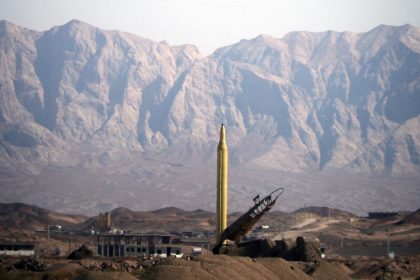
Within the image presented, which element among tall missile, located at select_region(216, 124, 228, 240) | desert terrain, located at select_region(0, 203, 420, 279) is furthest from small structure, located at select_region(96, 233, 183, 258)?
tall missile, located at select_region(216, 124, 228, 240)

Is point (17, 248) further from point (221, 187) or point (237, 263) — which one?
point (237, 263)

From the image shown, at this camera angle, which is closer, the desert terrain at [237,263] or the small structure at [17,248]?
the desert terrain at [237,263]

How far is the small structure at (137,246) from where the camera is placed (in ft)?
453

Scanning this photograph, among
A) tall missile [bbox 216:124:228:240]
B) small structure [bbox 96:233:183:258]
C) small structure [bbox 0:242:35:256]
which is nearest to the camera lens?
tall missile [bbox 216:124:228:240]

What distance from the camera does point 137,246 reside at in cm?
14212

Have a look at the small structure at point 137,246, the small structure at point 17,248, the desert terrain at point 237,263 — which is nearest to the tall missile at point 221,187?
the desert terrain at point 237,263

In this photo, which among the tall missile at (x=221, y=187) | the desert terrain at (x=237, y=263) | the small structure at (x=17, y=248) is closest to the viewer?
the desert terrain at (x=237, y=263)

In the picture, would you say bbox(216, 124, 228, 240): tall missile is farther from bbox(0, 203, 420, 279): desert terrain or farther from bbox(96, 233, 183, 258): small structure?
bbox(96, 233, 183, 258): small structure

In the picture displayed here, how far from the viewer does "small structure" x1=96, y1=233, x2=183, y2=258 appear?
453ft

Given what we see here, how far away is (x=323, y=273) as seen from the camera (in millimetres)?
82312

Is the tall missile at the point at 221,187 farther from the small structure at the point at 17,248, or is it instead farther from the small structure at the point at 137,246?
the small structure at the point at 17,248

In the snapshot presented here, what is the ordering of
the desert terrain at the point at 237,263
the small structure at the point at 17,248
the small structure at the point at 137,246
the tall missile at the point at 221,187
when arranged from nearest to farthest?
the desert terrain at the point at 237,263, the tall missile at the point at 221,187, the small structure at the point at 137,246, the small structure at the point at 17,248

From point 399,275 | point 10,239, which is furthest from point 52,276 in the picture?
point 10,239

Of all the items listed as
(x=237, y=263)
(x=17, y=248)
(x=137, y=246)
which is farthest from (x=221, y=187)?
(x=17, y=248)
